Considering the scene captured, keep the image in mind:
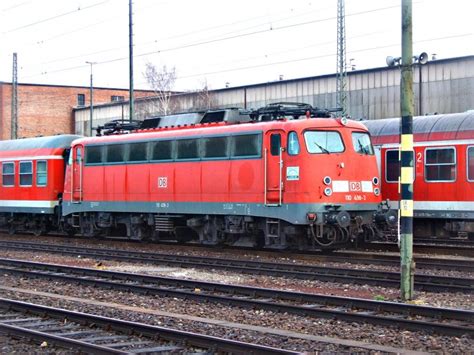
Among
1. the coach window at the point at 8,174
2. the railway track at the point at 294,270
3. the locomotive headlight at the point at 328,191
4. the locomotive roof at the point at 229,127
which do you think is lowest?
the railway track at the point at 294,270

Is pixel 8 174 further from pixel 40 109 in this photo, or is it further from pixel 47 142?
pixel 40 109

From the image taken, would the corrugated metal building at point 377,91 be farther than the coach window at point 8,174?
Yes

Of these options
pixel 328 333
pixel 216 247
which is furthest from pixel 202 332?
pixel 216 247

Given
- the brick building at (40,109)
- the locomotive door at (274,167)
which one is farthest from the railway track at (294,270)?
the brick building at (40,109)

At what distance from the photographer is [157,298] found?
13.8 meters

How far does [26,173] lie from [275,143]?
14.1 metres

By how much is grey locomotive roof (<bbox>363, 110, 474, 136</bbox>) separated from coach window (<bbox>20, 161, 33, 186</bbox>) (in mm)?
13650

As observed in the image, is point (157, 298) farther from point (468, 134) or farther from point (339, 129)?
point (468, 134)

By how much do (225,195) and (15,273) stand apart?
607cm

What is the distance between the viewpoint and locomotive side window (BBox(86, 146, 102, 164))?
83.3ft

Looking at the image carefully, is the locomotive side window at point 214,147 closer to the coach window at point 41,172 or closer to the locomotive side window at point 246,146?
the locomotive side window at point 246,146

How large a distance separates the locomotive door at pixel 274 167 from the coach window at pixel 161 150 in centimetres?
409

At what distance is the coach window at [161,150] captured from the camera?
74.0ft

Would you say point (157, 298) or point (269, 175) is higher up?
point (269, 175)
